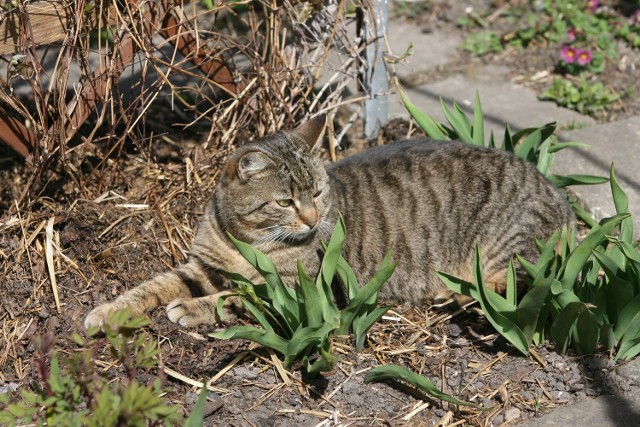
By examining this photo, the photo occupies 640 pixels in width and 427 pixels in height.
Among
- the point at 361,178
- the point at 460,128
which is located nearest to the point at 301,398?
the point at 361,178

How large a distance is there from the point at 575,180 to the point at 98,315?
2381 mm

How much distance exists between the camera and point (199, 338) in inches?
135

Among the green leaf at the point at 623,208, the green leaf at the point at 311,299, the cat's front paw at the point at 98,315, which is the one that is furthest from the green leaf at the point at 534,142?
the cat's front paw at the point at 98,315

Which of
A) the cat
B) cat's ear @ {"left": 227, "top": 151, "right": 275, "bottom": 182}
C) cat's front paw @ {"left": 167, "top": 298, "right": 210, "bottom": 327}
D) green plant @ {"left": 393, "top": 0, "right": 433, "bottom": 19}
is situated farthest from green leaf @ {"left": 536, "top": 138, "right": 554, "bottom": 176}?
green plant @ {"left": 393, "top": 0, "right": 433, "bottom": 19}

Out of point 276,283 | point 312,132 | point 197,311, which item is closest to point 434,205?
point 312,132

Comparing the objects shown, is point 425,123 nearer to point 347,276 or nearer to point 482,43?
point 347,276

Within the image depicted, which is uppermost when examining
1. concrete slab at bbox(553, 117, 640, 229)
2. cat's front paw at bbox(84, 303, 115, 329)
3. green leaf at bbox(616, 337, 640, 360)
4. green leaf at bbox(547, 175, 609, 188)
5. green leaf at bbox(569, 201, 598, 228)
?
green leaf at bbox(547, 175, 609, 188)

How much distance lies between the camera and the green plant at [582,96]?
5.17 meters

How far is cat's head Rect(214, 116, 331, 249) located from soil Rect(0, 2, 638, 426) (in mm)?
515

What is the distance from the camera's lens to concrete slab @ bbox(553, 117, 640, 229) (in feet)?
13.9

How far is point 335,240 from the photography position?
3111mm

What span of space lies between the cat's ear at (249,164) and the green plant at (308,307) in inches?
18.5

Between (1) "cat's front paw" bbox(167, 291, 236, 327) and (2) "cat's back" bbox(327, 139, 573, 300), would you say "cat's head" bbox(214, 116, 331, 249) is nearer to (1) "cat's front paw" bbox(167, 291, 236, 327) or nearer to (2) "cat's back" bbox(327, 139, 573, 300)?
(2) "cat's back" bbox(327, 139, 573, 300)

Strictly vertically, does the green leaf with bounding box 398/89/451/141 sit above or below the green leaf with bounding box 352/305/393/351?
above
